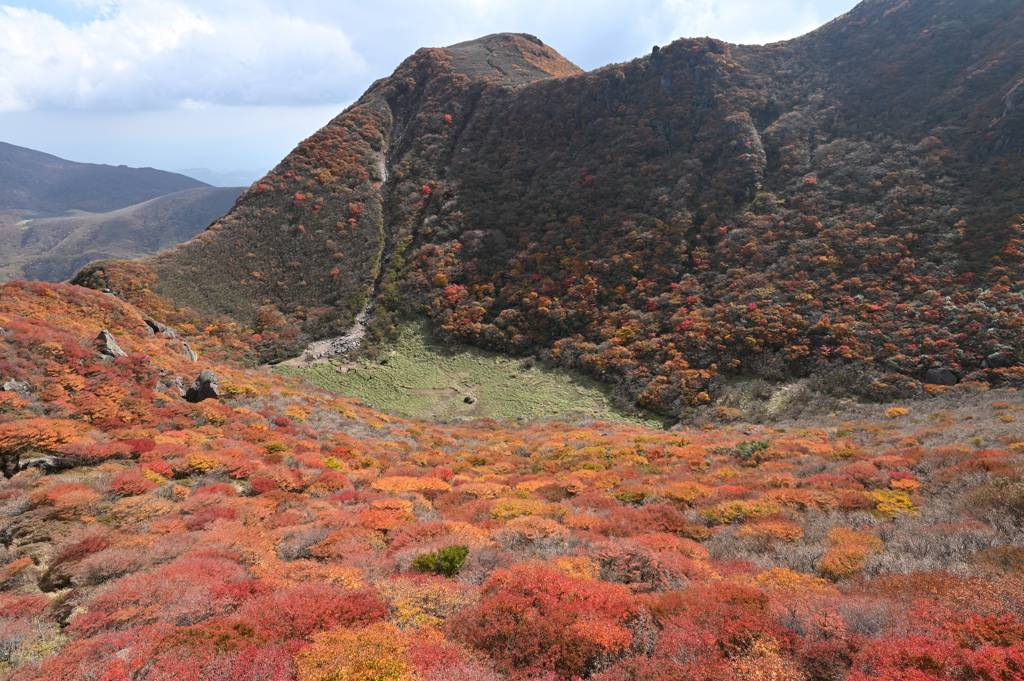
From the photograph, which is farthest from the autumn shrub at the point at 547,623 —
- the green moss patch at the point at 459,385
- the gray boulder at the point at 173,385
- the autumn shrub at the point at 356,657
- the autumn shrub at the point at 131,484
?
the green moss patch at the point at 459,385

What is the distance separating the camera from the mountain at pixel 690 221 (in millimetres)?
29562

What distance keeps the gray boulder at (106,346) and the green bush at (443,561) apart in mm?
18608

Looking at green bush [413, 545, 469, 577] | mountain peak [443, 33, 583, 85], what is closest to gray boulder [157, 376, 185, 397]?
green bush [413, 545, 469, 577]

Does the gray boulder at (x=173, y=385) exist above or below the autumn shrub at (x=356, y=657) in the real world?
below

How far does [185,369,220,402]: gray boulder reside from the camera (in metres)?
18.7

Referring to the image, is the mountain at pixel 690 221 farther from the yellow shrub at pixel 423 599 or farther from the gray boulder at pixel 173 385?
the yellow shrub at pixel 423 599

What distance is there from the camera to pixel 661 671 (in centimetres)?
475

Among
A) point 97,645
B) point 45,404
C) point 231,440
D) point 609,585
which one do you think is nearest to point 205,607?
point 97,645

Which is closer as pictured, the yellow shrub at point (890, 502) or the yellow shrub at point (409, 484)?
the yellow shrub at point (890, 502)

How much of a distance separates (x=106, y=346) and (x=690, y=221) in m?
46.2

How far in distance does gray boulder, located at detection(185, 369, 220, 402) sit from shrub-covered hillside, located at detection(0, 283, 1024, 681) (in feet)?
5.72

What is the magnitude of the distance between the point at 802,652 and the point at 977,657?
5.24ft

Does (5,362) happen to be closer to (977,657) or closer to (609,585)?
(609,585)

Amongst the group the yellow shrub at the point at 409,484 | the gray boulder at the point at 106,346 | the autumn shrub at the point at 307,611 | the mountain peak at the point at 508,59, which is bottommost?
the yellow shrub at the point at 409,484
